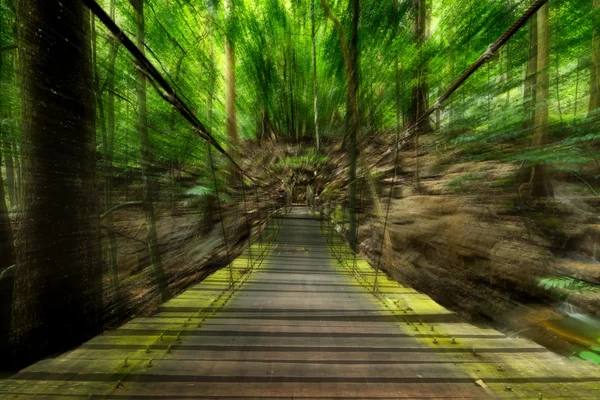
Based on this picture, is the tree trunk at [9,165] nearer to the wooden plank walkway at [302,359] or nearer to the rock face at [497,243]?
the wooden plank walkway at [302,359]

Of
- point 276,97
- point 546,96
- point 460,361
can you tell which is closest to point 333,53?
point 276,97

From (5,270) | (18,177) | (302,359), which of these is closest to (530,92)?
(302,359)

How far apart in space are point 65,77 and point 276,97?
405 cm

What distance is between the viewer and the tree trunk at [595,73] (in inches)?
38.9

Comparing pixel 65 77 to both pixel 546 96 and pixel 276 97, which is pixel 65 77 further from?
pixel 276 97

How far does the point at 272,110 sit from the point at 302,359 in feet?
15.4

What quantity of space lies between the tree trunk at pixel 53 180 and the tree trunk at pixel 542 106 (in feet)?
4.57

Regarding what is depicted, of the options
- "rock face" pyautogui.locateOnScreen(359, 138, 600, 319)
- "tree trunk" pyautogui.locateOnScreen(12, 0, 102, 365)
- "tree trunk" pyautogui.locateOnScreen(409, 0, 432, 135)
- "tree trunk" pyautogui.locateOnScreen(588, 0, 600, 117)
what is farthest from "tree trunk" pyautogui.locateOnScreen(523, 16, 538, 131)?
"tree trunk" pyautogui.locateOnScreen(12, 0, 102, 365)

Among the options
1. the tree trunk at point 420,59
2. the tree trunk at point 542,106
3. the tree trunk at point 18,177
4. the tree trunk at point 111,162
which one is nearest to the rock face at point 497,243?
the tree trunk at point 542,106

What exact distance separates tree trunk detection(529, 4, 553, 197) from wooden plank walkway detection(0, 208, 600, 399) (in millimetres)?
758

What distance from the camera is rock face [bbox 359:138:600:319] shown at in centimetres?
238

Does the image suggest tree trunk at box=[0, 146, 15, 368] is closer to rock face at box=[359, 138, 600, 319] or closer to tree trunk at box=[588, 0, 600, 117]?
tree trunk at box=[588, 0, 600, 117]

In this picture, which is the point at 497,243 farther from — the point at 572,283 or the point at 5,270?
the point at 5,270

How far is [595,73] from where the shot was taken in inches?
38.4
